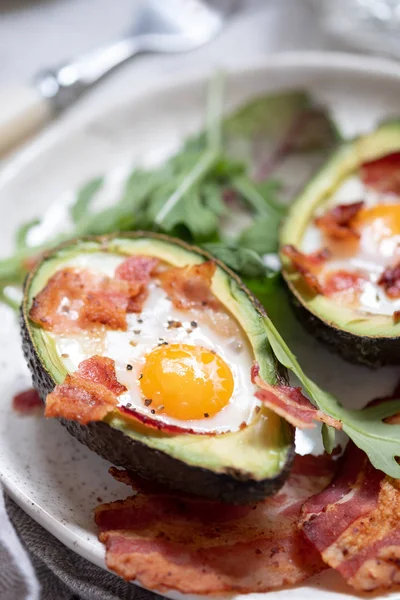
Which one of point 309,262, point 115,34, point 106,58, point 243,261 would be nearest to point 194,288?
point 243,261

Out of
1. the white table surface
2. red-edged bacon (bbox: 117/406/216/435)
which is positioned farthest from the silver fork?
red-edged bacon (bbox: 117/406/216/435)

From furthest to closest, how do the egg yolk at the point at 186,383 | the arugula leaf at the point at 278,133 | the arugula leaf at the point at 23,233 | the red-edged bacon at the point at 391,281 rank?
the arugula leaf at the point at 278,133 < the arugula leaf at the point at 23,233 < the red-edged bacon at the point at 391,281 < the egg yolk at the point at 186,383

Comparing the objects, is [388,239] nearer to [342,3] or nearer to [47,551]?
[47,551]

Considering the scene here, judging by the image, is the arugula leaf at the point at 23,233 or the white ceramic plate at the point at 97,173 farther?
the arugula leaf at the point at 23,233

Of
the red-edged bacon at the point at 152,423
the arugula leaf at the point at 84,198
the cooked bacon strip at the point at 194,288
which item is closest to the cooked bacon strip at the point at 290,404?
the red-edged bacon at the point at 152,423

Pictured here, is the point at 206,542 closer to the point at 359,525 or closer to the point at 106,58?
the point at 359,525

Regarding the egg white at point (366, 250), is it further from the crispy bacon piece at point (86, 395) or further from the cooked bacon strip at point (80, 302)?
the crispy bacon piece at point (86, 395)

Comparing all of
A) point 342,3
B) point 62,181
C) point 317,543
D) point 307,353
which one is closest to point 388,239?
point 307,353

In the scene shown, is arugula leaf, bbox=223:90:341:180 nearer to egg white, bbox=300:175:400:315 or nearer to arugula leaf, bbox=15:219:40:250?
egg white, bbox=300:175:400:315
